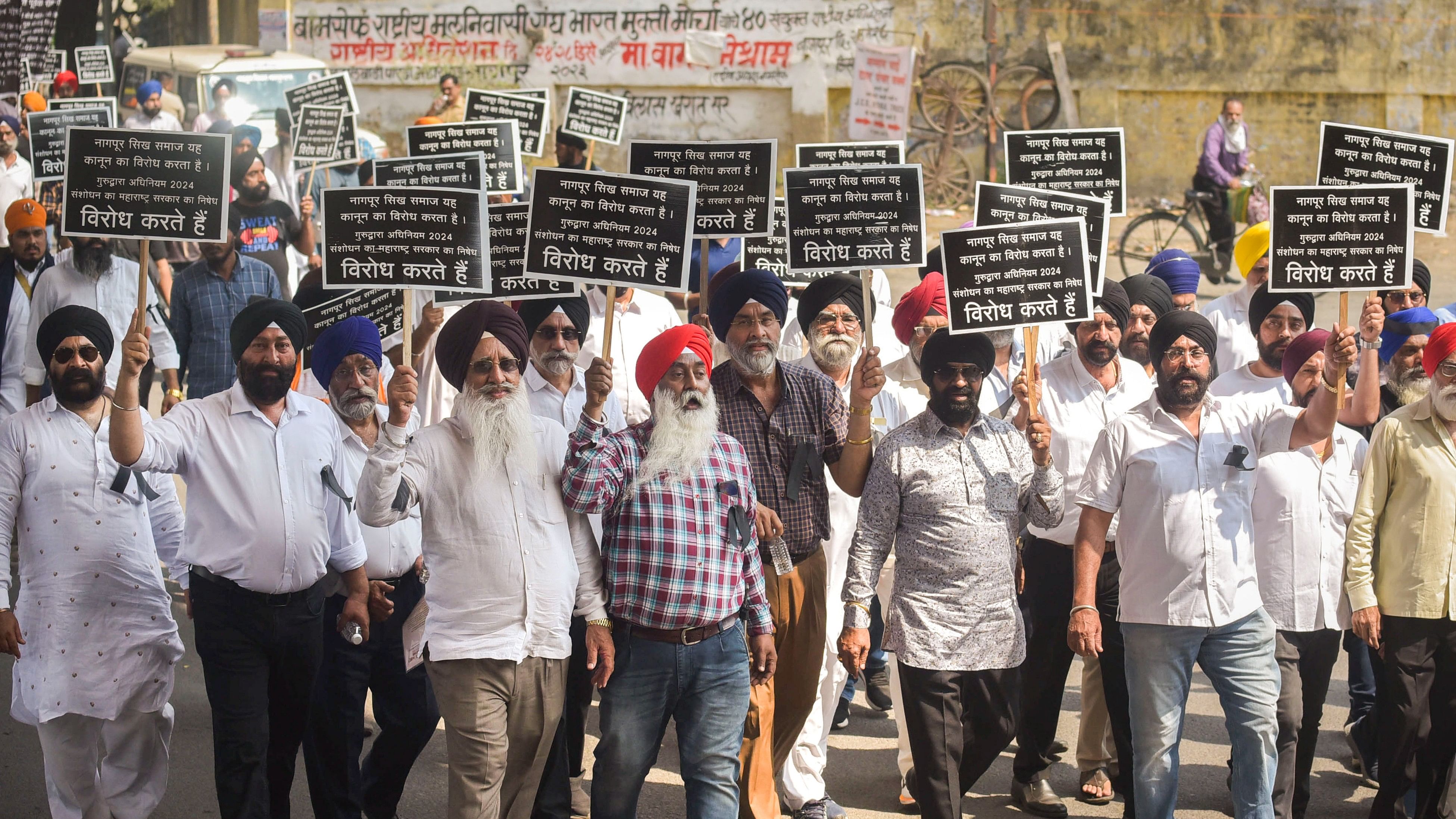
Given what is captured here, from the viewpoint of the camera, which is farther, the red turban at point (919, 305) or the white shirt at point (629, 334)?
the white shirt at point (629, 334)

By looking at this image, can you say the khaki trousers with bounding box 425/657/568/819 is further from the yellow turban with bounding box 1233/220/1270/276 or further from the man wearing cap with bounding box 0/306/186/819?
the yellow turban with bounding box 1233/220/1270/276

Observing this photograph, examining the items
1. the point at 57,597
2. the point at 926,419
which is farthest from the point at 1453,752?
the point at 57,597

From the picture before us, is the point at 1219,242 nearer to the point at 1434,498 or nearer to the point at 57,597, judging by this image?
the point at 1434,498

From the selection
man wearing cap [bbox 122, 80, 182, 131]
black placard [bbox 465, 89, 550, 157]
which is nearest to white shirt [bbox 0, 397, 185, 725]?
black placard [bbox 465, 89, 550, 157]

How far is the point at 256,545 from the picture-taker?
523 cm

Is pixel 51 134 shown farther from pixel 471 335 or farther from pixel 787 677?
pixel 787 677

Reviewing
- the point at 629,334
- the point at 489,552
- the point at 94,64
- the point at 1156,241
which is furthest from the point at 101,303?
the point at 1156,241

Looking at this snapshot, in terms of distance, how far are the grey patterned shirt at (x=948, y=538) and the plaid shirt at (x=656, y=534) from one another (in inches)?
22.6

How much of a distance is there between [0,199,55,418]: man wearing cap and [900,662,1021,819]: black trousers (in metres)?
5.65

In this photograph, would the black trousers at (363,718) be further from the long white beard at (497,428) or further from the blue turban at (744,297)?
the blue turban at (744,297)

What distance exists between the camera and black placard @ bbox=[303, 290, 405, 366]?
6930mm

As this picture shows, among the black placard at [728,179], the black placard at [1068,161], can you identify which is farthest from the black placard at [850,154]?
the black placard at [728,179]

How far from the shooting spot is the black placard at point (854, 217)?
262 inches

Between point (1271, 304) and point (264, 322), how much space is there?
438cm
